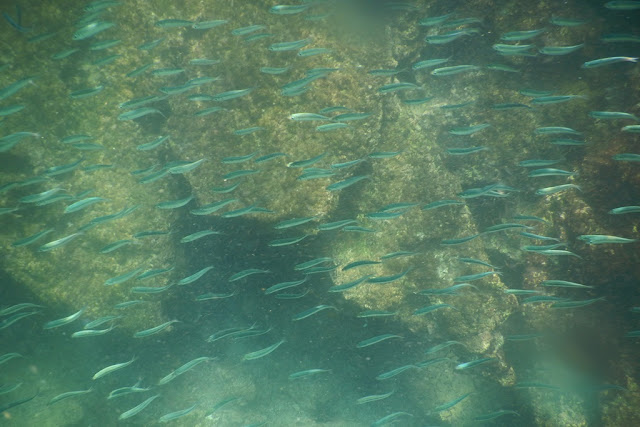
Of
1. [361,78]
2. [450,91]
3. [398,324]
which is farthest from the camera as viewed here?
[450,91]

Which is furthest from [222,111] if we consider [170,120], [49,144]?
[49,144]

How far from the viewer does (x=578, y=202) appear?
6316 mm

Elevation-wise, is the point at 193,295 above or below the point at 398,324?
above

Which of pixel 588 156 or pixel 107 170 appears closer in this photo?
pixel 588 156

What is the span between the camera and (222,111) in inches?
242

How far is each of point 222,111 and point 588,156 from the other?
23.7 feet

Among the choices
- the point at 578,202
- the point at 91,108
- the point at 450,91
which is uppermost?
the point at 91,108

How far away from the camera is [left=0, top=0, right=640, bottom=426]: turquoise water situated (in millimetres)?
5859

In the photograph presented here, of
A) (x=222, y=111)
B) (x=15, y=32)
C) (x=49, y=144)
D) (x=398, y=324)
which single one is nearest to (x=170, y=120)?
(x=222, y=111)

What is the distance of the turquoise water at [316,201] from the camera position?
5.86m

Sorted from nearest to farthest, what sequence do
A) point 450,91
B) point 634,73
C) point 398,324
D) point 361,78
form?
point 634,73, point 361,78, point 398,324, point 450,91

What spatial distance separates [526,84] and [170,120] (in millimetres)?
7736

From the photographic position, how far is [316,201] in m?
6.04

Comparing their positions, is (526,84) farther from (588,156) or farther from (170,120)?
(170,120)
